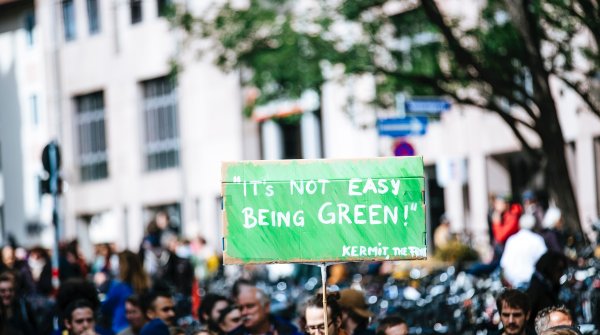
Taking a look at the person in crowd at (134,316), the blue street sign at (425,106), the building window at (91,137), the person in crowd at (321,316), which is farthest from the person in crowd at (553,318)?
the building window at (91,137)

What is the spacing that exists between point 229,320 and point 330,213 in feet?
12.1

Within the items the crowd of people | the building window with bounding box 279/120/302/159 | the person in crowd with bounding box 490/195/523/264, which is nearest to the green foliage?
the person in crowd with bounding box 490/195/523/264

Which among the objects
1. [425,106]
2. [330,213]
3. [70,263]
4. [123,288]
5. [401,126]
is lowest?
[123,288]

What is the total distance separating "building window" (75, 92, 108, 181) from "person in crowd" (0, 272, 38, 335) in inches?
1517

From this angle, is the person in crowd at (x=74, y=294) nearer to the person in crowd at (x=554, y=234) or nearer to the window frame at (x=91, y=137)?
the person in crowd at (x=554, y=234)

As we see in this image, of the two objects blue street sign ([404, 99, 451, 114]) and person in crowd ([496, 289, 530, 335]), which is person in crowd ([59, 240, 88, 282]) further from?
person in crowd ([496, 289, 530, 335])

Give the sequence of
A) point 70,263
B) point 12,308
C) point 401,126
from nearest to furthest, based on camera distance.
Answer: point 12,308
point 401,126
point 70,263

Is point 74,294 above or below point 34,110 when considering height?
below

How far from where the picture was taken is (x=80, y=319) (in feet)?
42.4

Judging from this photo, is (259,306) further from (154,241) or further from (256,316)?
(154,241)

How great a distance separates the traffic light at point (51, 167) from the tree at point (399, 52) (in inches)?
163

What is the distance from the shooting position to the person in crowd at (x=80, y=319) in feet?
42.3

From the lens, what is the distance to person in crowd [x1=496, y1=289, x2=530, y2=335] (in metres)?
11.5

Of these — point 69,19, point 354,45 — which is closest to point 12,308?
point 354,45
